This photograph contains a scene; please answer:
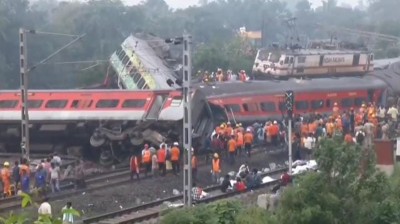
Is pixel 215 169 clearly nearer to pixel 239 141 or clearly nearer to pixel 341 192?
pixel 239 141

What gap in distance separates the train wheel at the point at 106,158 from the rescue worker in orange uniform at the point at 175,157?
3.86 metres

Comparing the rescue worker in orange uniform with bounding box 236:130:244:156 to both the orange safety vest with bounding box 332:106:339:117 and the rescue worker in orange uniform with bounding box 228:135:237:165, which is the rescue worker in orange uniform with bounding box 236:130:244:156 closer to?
the rescue worker in orange uniform with bounding box 228:135:237:165

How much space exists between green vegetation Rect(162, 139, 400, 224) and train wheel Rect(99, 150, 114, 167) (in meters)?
16.4

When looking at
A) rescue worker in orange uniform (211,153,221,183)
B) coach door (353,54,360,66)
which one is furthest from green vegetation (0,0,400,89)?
rescue worker in orange uniform (211,153,221,183)

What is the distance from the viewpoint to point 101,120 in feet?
106

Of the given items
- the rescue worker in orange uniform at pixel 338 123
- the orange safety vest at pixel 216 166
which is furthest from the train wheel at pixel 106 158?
the rescue worker in orange uniform at pixel 338 123

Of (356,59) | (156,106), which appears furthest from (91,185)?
(356,59)

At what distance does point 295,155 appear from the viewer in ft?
97.1

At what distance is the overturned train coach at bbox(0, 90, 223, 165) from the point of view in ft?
102

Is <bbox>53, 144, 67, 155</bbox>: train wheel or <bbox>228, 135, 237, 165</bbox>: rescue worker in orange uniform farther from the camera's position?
<bbox>53, 144, 67, 155</bbox>: train wheel

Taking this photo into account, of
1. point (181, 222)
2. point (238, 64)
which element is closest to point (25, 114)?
point (181, 222)

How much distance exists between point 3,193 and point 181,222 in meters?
12.0

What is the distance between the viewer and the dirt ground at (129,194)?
24.2 m

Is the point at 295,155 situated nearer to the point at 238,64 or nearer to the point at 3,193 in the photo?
the point at 3,193
